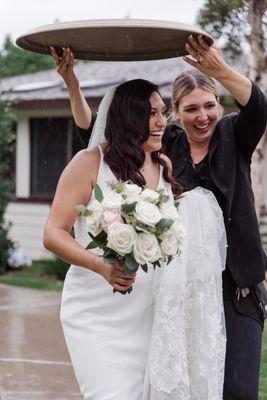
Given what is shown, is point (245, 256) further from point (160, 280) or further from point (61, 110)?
point (61, 110)

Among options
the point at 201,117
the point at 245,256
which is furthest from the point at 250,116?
the point at 245,256

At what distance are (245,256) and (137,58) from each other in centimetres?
115

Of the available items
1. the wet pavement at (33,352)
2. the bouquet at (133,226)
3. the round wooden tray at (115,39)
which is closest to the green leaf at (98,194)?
the bouquet at (133,226)

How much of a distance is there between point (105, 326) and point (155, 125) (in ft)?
2.94

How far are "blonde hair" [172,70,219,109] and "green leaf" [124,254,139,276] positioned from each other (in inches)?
47.6

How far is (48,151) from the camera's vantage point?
1566 cm

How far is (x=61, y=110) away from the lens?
15109 millimetres

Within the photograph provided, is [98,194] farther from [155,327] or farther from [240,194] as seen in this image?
[240,194]

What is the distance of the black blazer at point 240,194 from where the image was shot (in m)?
3.99

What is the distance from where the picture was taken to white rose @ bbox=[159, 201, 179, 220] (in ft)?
11.1

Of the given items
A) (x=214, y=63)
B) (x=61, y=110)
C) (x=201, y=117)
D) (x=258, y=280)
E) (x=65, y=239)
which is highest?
(x=214, y=63)

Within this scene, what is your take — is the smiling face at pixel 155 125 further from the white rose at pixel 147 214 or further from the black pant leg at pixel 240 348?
the black pant leg at pixel 240 348

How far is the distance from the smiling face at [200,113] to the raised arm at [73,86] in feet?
1.73

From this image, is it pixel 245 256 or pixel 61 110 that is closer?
pixel 245 256
